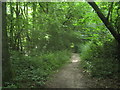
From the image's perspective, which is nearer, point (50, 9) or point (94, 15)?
point (94, 15)

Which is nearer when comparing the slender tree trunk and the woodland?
the slender tree trunk

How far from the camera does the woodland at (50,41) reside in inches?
218

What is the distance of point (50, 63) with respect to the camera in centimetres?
884

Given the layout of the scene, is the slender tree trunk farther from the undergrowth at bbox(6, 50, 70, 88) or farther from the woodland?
the undergrowth at bbox(6, 50, 70, 88)

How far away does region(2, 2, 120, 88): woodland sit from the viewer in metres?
5.54

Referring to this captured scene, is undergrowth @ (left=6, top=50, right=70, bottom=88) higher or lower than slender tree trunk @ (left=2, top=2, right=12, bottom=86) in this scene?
lower

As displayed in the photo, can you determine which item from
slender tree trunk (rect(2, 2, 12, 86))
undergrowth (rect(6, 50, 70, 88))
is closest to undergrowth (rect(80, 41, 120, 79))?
undergrowth (rect(6, 50, 70, 88))

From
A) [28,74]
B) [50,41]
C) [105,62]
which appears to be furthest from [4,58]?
[50,41]

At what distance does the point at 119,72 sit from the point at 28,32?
787 cm

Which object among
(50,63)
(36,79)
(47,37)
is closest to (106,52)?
(50,63)

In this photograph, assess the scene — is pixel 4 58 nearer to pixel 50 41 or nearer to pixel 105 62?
pixel 105 62

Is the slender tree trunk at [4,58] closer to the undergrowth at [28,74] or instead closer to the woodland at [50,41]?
the woodland at [50,41]

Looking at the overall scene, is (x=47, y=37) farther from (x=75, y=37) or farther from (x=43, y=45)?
(x=75, y=37)

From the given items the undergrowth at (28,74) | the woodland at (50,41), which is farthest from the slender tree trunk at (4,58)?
the undergrowth at (28,74)
